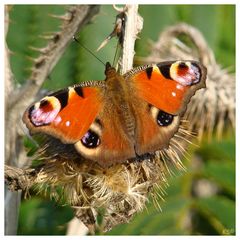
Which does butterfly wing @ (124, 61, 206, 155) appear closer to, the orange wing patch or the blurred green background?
the orange wing patch

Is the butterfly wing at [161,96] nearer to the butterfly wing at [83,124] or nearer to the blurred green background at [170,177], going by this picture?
the butterfly wing at [83,124]

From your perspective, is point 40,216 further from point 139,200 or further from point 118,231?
point 139,200

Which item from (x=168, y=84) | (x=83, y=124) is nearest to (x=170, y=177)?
(x=168, y=84)

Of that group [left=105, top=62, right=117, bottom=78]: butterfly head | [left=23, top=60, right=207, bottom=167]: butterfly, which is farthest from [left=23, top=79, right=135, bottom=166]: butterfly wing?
[left=105, top=62, right=117, bottom=78]: butterfly head

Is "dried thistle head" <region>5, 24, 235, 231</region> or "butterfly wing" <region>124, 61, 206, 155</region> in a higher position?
"butterfly wing" <region>124, 61, 206, 155</region>

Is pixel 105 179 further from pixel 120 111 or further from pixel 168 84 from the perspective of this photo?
pixel 168 84

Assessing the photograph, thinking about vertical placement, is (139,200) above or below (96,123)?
below

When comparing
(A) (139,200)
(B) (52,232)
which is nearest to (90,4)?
(A) (139,200)
